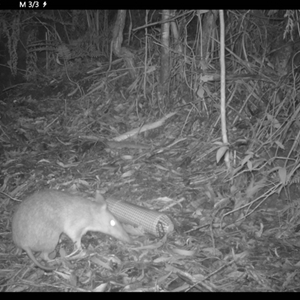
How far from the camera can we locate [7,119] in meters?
7.32

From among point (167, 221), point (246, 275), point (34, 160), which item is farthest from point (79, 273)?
point (34, 160)

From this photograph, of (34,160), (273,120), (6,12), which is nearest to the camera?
(273,120)

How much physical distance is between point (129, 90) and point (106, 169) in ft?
7.06

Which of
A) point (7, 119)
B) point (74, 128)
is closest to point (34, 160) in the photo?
point (74, 128)

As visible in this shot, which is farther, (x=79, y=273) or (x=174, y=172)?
(x=174, y=172)

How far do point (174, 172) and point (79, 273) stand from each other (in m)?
2.00

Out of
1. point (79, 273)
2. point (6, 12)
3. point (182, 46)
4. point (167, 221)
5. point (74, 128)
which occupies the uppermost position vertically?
point (6, 12)

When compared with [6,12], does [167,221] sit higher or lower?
lower

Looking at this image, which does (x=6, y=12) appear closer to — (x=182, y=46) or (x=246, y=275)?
(x=182, y=46)
